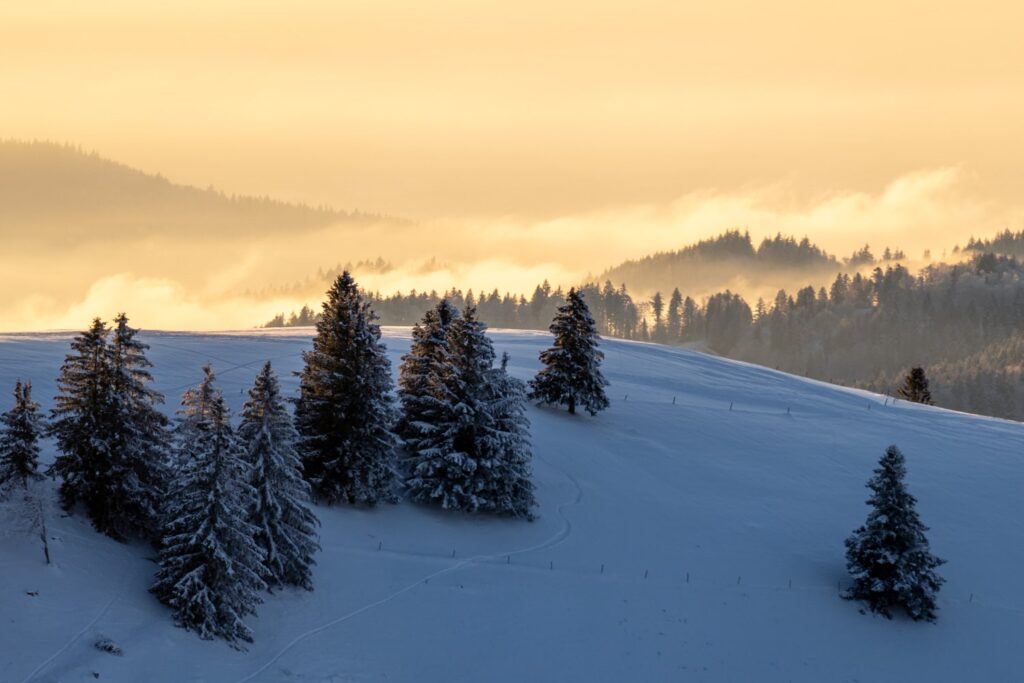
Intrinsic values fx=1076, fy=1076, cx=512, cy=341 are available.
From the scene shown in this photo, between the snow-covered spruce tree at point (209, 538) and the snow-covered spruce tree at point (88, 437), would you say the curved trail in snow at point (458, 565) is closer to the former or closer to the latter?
the snow-covered spruce tree at point (209, 538)

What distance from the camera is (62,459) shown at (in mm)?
37469

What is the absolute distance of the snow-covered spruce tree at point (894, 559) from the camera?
45.6 meters

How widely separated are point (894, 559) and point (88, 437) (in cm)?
3252

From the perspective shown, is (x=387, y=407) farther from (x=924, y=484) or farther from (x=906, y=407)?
(x=906, y=407)

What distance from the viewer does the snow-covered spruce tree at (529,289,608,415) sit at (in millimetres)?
64750

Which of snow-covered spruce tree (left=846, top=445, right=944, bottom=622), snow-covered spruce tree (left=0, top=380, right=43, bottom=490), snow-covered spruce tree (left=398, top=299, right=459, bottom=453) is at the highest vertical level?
snow-covered spruce tree (left=398, top=299, right=459, bottom=453)

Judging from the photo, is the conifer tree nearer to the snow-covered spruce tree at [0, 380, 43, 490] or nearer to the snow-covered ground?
the snow-covered ground

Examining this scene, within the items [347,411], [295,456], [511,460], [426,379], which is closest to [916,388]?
[511,460]

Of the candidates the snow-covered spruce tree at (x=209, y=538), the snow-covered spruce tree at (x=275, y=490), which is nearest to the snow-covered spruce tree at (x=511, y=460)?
the snow-covered spruce tree at (x=275, y=490)

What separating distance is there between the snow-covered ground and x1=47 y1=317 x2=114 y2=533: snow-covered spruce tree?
2.84 feet

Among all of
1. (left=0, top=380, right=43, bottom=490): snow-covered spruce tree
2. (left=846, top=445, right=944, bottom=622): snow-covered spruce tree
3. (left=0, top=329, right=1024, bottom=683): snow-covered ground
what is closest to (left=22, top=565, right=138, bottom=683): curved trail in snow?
(left=0, top=329, right=1024, bottom=683): snow-covered ground

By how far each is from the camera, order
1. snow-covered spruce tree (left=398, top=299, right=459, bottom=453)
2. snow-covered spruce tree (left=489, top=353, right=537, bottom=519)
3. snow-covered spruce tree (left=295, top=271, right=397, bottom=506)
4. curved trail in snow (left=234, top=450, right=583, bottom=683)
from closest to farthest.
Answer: curved trail in snow (left=234, top=450, right=583, bottom=683) < snow-covered spruce tree (left=295, top=271, right=397, bottom=506) < snow-covered spruce tree (left=489, top=353, right=537, bottom=519) < snow-covered spruce tree (left=398, top=299, right=459, bottom=453)

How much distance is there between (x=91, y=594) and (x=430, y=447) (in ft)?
61.1

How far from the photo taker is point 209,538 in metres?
34.8
